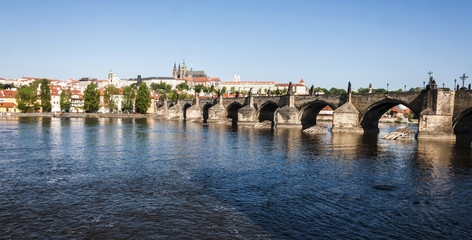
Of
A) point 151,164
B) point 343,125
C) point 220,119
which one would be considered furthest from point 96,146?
point 220,119

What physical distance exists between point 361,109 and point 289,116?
1506 centimetres

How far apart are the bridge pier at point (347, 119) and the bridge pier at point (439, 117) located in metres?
11.7

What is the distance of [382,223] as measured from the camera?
13.6m

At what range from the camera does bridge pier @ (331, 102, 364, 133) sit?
55.0 metres

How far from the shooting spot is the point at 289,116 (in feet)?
220

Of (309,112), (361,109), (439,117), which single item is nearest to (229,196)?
(439,117)

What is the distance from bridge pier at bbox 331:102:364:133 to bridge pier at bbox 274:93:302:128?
10963 millimetres

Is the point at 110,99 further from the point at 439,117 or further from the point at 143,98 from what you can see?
the point at 439,117

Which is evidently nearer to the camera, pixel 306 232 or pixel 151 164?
pixel 306 232

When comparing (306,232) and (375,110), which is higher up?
(375,110)

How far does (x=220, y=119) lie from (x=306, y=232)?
72909 mm

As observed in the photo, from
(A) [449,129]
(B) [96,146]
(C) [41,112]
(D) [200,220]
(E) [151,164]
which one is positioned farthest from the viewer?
(C) [41,112]

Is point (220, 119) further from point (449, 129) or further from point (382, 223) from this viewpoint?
point (382, 223)

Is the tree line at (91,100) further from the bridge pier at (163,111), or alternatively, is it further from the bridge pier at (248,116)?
the bridge pier at (248,116)
